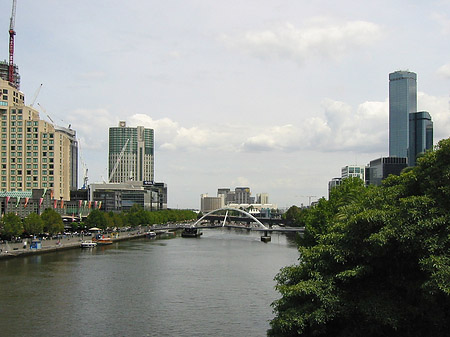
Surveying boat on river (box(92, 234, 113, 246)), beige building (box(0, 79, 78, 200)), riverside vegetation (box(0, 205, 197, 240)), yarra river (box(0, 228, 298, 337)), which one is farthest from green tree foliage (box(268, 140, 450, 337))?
beige building (box(0, 79, 78, 200))

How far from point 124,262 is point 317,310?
53.6m

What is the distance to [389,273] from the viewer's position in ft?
67.5

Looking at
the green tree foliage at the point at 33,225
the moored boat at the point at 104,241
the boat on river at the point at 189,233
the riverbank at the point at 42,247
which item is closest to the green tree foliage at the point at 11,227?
the riverbank at the point at 42,247

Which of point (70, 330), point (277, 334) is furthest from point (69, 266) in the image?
point (277, 334)

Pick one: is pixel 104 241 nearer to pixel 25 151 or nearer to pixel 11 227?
pixel 11 227

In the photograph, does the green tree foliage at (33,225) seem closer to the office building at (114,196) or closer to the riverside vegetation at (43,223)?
the riverside vegetation at (43,223)

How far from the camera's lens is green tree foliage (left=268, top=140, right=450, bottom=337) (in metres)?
18.5

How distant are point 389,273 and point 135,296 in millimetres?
29847

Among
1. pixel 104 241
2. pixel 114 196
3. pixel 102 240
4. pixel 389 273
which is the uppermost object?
pixel 389 273

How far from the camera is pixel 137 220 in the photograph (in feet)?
476

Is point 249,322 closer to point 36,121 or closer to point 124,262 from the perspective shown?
point 124,262

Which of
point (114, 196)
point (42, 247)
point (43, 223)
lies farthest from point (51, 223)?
point (114, 196)

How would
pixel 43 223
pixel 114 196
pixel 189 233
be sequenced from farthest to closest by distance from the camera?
pixel 114 196
pixel 189 233
pixel 43 223

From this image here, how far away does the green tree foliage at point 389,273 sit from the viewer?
18.5 meters
